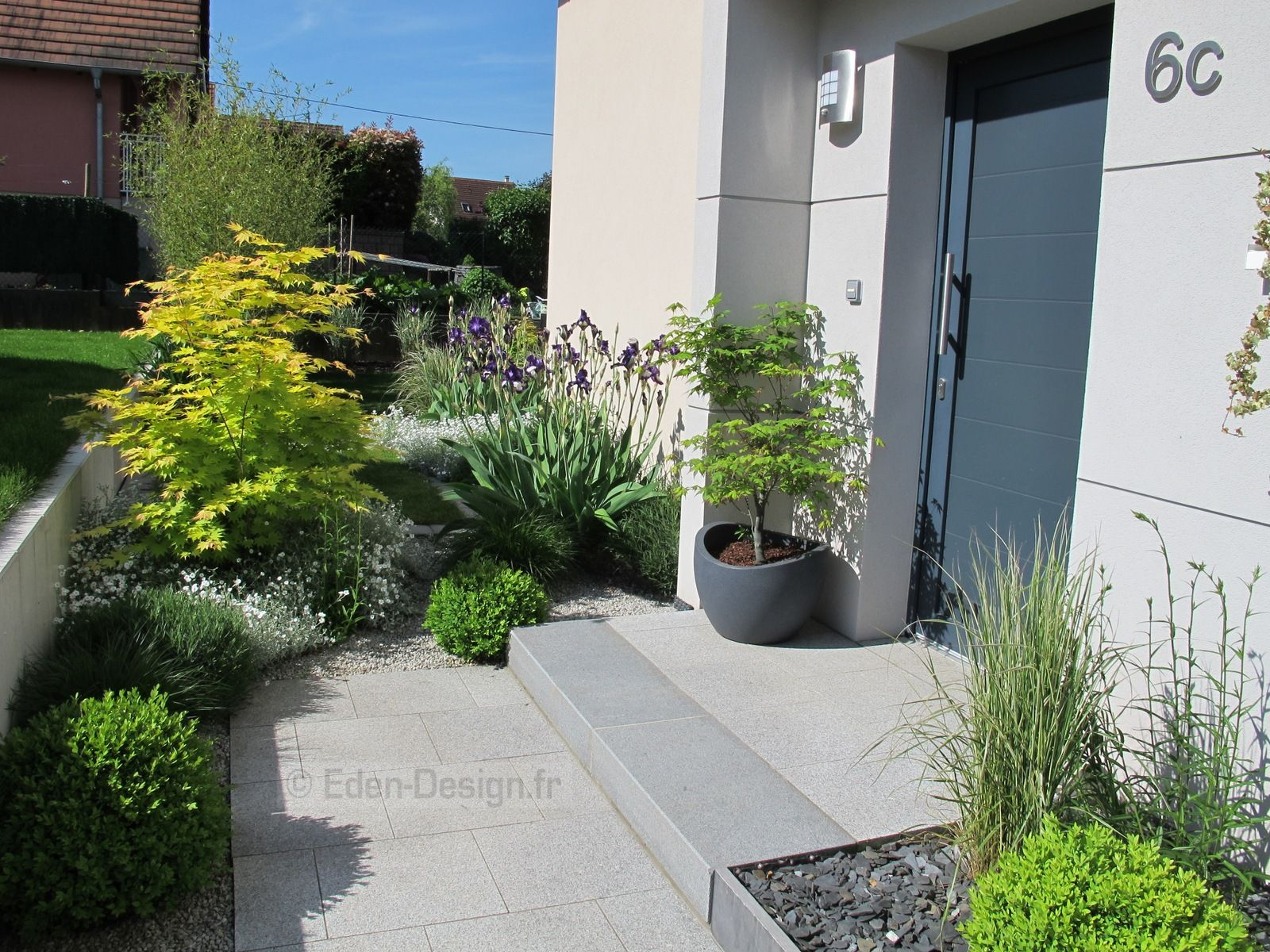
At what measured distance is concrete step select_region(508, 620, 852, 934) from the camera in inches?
126

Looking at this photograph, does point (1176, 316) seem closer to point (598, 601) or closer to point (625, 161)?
point (598, 601)

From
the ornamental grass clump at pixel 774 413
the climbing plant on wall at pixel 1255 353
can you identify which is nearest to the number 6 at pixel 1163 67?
the climbing plant on wall at pixel 1255 353

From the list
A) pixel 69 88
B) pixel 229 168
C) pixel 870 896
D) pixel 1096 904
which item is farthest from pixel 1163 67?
pixel 69 88

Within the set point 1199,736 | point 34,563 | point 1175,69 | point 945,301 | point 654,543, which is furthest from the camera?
point 654,543

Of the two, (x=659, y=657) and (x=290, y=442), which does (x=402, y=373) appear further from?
(x=659, y=657)

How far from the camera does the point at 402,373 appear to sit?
11.9 metres

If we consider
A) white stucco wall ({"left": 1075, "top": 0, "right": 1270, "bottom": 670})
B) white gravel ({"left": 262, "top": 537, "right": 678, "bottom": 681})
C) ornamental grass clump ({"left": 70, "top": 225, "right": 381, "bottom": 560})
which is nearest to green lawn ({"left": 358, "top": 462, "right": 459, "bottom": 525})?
white gravel ({"left": 262, "top": 537, "right": 678, "bottom": 681})

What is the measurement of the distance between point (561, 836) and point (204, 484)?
2546 millimetres

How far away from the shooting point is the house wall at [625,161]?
6594 mm

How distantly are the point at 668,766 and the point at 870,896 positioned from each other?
97 cm

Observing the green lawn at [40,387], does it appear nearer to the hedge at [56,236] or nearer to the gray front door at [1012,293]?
the hedge at [56,236]

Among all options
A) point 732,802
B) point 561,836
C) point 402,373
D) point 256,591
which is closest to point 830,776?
point 732,802

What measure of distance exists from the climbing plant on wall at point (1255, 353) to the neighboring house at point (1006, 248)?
0.42ft

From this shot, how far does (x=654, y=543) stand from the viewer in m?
6.09
